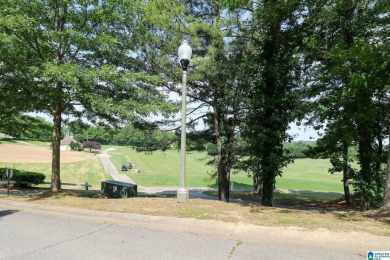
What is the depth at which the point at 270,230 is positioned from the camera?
5.82m

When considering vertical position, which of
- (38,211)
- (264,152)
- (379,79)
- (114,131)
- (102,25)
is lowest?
(38,211)

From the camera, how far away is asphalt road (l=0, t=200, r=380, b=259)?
15.6ft

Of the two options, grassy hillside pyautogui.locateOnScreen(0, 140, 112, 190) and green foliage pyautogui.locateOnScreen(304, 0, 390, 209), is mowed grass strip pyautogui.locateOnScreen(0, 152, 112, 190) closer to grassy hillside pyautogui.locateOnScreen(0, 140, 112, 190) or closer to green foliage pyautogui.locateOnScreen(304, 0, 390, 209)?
grassy hillside pyautogui.locateOnScreen(0, 140, 112, 190)

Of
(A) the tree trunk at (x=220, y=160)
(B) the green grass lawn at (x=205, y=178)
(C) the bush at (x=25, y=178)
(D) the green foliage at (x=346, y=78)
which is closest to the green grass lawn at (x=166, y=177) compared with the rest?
(B) the green grass lawn at (x=205, y=178)

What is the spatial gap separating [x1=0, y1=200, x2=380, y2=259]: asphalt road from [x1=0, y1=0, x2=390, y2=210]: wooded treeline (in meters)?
4.37

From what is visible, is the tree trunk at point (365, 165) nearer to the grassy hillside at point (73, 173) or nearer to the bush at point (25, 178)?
the bush at point (25, 178)

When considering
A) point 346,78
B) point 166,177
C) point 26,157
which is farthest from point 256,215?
point 26,157

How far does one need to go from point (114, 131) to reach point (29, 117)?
19.6 ft

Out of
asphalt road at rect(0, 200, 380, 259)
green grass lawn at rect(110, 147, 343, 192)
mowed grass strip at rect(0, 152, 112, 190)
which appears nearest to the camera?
asphalt road at rect(0, 200, 380, 259)

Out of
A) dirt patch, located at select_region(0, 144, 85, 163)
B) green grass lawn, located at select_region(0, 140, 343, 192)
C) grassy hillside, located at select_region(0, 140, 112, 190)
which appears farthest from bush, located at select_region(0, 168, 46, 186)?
dirt patch, located at select_region(0, 144, 85, 163)

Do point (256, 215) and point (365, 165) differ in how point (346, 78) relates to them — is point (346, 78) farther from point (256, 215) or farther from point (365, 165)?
point (256, 215)

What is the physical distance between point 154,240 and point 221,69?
9308mm

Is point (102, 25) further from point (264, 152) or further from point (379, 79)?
point (379, 79)

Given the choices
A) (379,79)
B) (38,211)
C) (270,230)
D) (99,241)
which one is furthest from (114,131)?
(379,79)
